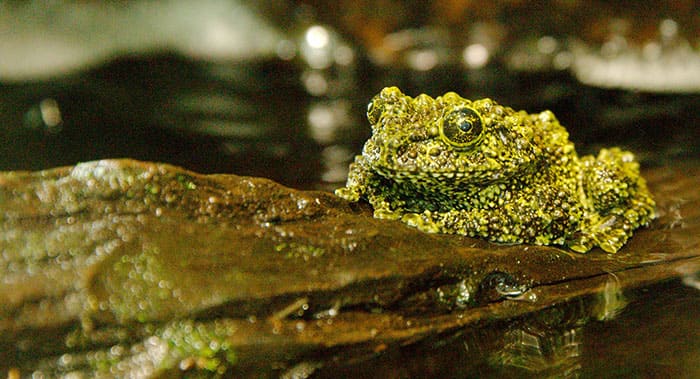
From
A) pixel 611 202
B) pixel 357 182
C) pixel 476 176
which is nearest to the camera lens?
pixel 476 176

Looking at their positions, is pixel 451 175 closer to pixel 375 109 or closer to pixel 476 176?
pixel 476 176

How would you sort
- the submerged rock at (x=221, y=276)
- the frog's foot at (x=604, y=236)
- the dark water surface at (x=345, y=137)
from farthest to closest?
the frog's foot at (x=604, y=236) < the dark water surface at (x=345, y=137) < the submerged rock at (x=221, y=276)

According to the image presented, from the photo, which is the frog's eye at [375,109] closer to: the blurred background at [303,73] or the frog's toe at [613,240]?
the frog's toe at [613,240]

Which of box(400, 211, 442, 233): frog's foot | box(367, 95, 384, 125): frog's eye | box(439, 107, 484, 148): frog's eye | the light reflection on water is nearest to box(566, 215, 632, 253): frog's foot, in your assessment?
the light reflection on water

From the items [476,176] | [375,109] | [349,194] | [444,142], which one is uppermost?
[375,109]

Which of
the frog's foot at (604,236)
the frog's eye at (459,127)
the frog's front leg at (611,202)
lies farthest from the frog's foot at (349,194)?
the frog's front leg at (611,202)

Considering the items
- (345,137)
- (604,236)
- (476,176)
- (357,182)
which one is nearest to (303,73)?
(345,137)
